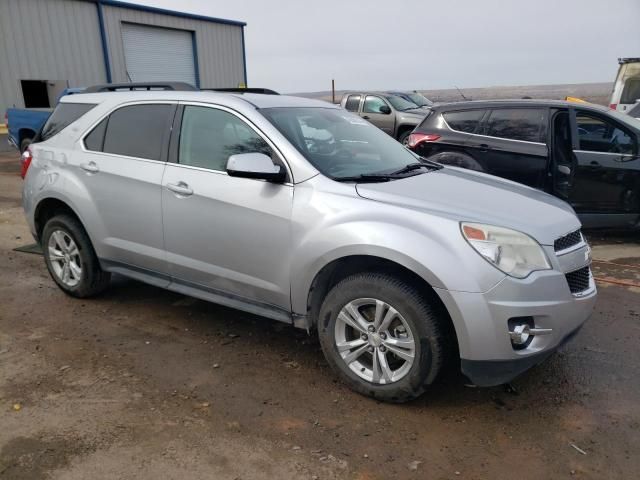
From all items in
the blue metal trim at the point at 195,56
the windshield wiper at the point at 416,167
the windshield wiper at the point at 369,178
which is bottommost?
the windshield wiper at the point at 416,167

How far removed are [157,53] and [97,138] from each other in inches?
739

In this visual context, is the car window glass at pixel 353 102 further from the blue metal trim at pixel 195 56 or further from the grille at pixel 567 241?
the grille at pixel 567 241

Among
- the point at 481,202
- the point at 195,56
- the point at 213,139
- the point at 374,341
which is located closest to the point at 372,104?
the point at 195,56

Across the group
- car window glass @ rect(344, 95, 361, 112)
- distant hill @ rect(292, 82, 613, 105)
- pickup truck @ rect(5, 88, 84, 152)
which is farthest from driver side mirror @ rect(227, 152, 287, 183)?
distant hill @ rect(292, 82, 613, 105)

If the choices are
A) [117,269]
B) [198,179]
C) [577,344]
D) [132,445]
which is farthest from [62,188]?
[577,344]

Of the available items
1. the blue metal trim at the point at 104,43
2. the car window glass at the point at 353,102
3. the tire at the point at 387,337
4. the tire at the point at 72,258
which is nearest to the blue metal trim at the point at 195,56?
the blue metal trim at the point at 104,43

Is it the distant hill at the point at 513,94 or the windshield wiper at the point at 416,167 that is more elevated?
the windshield wiper at the point at 416,167

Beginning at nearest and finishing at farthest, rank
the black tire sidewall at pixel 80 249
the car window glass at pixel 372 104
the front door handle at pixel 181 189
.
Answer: the front door handle at pixel 181 189
the black tire sidewall at pixel 80 249
the car window glass at pixel 372 104

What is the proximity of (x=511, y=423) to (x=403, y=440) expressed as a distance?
64 cm

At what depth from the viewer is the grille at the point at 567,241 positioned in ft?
9.45

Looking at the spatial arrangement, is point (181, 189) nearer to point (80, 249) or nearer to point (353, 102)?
point (80, 249)

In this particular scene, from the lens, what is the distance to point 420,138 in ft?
24.0

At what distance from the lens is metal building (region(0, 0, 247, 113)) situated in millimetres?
16750

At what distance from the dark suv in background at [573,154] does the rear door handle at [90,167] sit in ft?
15.0
